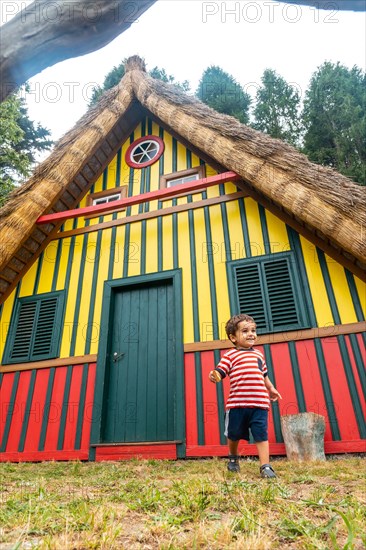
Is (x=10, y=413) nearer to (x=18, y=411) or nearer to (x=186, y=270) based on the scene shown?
(x=18, y=411)

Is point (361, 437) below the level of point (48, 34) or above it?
below

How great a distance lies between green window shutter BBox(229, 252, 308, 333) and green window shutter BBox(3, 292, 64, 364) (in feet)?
9.54

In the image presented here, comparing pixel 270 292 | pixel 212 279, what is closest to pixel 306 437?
pixel 270 292

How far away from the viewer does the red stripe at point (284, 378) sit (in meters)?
4.39

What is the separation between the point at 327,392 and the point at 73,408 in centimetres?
347

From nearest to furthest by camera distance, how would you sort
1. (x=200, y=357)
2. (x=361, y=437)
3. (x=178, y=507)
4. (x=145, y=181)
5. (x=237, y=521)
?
1. (x=237, y=521)
2. (x=178, y=507)
3. (x=361, y=437)
4. (x=200, y=357)
5. (x=145, y=181)

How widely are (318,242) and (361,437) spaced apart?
2482 millimetres

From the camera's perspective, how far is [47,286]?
631cm

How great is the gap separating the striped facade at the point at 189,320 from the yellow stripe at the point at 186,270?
2cm

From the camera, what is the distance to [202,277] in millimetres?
5527

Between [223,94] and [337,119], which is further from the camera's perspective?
[223,94]

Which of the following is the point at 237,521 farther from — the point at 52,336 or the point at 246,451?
the point at 52,336

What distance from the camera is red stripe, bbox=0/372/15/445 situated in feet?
17.8

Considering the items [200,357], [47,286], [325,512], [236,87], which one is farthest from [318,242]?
[236,87]
